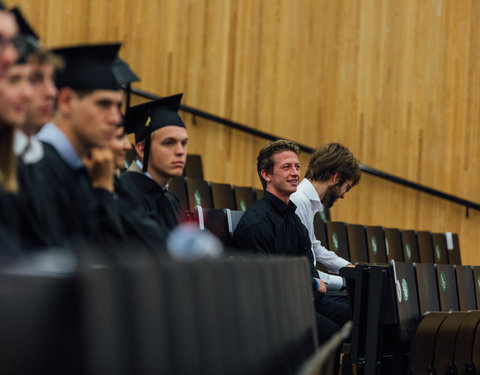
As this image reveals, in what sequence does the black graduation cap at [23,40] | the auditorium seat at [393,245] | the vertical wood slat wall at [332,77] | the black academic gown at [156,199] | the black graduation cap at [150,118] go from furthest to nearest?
1. the vertical wood slat wall at [332,77]
2. the auditorium seat at [393,245]
3. the black graduation cap at [150,118]
4. the black academic gown at [156,199]
5. the black graduation cap at [23,40]

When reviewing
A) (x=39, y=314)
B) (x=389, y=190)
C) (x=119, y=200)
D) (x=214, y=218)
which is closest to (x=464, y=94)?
(x=389, y=190)

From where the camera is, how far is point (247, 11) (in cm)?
354

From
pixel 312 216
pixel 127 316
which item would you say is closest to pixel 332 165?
pixel 312 216

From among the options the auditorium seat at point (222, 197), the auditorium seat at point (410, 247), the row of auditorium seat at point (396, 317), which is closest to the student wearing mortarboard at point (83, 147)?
the row of auditorium seat at point (396, 317)

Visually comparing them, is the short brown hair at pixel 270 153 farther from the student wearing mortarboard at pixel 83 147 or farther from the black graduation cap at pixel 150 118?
the student wearing mortarboard at pixel 83 147

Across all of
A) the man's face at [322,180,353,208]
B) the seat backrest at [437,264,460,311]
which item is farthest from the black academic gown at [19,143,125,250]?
the seat backrest at [437,264,460,311]

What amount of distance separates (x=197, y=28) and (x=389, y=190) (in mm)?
1136

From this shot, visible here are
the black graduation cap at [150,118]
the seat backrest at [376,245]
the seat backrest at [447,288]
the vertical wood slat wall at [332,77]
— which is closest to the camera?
the black graduation cap at [150,118]

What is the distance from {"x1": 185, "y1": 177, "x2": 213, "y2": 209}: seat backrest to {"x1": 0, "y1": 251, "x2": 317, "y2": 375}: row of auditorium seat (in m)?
1.57

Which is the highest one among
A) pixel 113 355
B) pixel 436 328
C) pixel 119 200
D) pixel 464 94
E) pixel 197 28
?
pixel 197 28

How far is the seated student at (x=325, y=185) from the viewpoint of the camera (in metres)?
2.32

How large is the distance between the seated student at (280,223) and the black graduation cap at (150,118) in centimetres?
36

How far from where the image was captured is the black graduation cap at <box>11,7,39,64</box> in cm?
93

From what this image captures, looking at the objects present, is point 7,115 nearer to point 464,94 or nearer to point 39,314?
point 39,314
